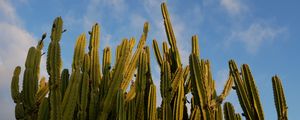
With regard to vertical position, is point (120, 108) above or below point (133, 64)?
below

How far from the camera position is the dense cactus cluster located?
173 inches

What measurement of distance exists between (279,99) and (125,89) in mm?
2087

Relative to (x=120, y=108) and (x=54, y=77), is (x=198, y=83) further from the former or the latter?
(x=54, y=77)

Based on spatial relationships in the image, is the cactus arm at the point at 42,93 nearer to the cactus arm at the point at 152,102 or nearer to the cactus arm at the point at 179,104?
the cactus arm at the point at 152,102

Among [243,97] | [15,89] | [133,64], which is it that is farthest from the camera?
[133,64]

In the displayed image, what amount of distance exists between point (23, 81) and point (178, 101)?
180cm

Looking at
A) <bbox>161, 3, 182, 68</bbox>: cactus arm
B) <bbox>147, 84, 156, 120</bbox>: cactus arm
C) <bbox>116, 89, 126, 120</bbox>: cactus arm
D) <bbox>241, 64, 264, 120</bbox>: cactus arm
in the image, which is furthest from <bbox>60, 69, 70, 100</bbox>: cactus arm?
<bbox>241, 64, 264, 120</bbox>: cactus arm

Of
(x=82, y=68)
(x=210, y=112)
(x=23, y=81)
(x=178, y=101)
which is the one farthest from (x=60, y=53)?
(x=210, y=112)

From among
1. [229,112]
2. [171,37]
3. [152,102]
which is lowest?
[229,112]

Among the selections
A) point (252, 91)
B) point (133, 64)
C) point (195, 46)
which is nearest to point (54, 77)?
point (133, 64)

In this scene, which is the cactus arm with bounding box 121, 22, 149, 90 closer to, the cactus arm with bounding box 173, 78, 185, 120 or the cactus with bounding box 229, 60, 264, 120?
the cactus arm with bounding box 173, 78, 185, 120

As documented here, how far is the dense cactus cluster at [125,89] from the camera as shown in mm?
4391

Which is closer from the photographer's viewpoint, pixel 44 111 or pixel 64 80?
pixel 44 111

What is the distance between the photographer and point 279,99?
429 cm
